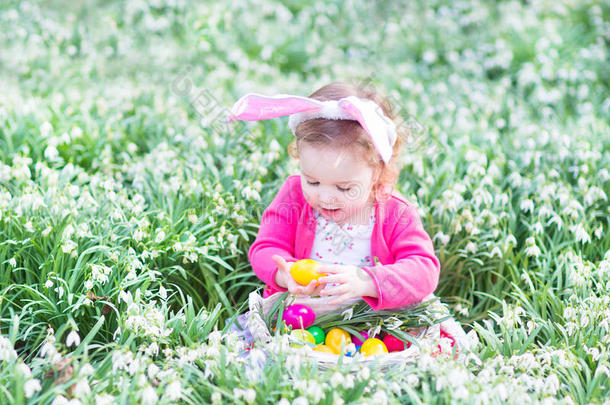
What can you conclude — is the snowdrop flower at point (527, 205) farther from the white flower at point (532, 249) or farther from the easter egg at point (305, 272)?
the easter egg at point (305, 272)

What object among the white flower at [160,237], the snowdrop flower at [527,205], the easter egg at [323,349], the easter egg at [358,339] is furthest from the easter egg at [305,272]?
the snowdrop flower at [527,205]

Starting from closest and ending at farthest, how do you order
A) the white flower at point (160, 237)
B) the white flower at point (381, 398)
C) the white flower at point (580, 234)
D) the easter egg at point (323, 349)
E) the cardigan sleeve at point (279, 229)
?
1. the white flower at point (381, 398)
2. the easter egg at point (323, 349)
3. the cardigan sleeve at point (279, 229)
4. the white flower at point (160, 237)
5. the white flower at point (580, 234)

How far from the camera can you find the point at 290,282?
2.59 metres

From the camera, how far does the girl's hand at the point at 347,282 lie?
2.44 metres

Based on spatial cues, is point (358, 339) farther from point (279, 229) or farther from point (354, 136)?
point (354, 136)

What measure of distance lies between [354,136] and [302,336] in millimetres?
851

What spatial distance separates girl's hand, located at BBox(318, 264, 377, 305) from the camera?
8.02 feet

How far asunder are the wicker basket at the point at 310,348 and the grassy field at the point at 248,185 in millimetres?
66

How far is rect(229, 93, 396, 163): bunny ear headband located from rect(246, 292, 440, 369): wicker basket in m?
0.77

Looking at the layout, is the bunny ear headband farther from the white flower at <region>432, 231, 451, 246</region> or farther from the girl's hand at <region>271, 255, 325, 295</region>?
the white flower at <region>432, 231, 451, 246</region>

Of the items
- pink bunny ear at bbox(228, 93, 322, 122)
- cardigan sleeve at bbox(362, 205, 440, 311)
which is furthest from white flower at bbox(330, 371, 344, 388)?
pink bunny ear at bbox(228, 93, 322, 122)

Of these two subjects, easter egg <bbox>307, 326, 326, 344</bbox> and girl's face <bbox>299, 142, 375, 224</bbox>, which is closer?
girl's face <bbox>299, 142, 375, 224</bbox>

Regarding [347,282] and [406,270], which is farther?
[406,270]

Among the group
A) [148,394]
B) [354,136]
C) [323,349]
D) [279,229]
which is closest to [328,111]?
[354,136]
